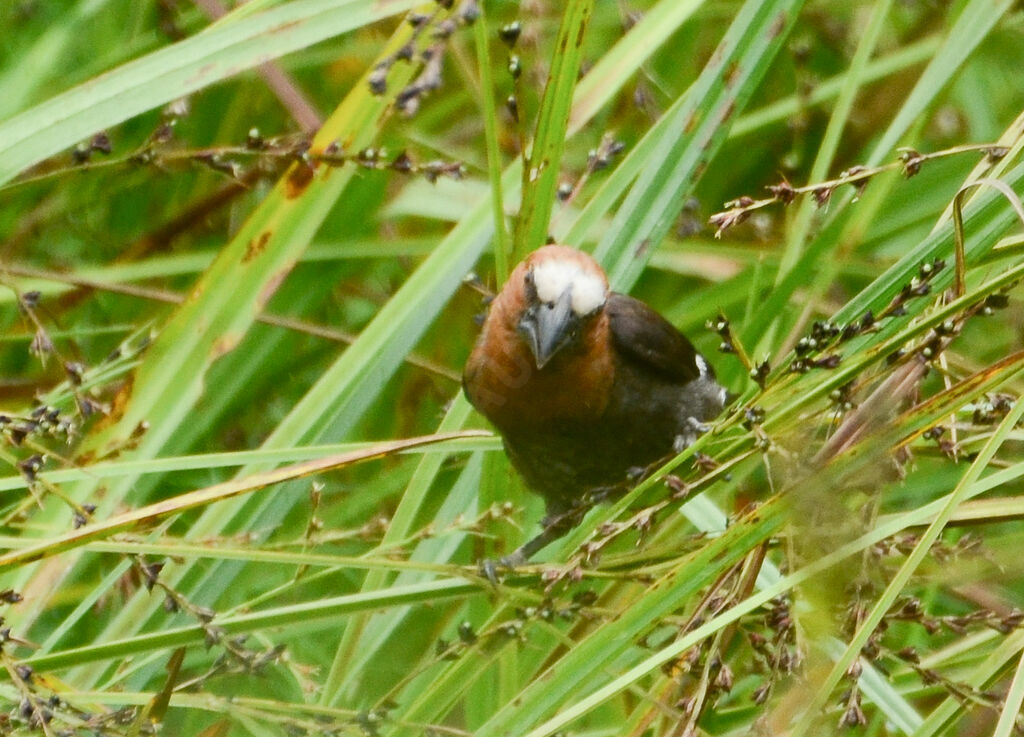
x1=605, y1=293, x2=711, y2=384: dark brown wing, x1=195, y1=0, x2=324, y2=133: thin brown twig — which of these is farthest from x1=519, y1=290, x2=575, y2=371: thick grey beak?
x1=195, y1=0, x2=324, y2=133: thin brown twig

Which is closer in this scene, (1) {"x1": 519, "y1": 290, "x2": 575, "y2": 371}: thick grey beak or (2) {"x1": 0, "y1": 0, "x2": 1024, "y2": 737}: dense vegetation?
(2) {"x1": 0, "y1": 0, "x2": 1024, "y2": 737}: dense vegetation

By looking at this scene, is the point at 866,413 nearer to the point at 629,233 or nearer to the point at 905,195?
the point at 629,233

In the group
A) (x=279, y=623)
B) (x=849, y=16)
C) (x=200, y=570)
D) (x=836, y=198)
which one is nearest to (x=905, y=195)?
(x=836, y=198)


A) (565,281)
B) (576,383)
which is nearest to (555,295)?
(565,281)

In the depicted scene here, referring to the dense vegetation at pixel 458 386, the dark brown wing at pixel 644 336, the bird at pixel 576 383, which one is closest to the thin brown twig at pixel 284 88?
the dense vegetation at pixel 458 386

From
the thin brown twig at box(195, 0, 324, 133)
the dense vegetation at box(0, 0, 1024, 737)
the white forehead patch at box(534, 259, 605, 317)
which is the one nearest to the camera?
the dense vegetation at box(0, 0, 1024, 737)

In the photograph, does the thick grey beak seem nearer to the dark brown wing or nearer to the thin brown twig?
the dark brown wing

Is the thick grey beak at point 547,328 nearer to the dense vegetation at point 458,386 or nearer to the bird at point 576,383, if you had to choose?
the bird at point 576,383

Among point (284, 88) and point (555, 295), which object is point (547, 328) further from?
point (284, 88)
